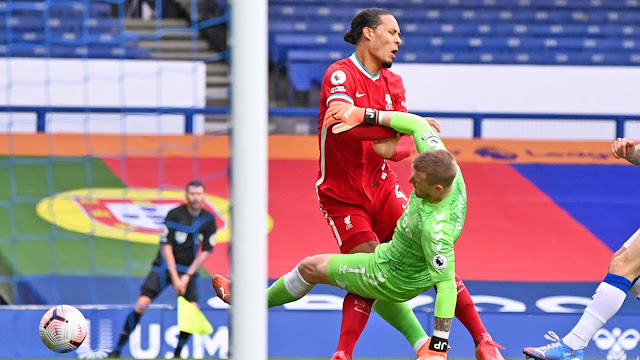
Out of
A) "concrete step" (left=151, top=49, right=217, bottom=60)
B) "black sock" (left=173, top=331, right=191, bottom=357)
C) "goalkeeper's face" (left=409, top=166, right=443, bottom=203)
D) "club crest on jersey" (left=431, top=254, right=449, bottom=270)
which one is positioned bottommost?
"black sock" (left=173, top=331, right=191, bottom=357)

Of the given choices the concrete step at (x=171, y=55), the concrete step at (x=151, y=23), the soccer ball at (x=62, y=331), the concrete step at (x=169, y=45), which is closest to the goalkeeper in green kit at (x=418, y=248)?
the soccer ball at (x=62, y=331)

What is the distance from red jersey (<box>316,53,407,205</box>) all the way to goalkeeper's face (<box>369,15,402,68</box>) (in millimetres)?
118

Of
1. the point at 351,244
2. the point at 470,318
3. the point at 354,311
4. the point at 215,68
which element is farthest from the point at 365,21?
the point at 215,68

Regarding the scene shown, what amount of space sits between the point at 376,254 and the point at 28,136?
5.63m

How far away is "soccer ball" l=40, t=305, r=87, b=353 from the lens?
15.0 ft

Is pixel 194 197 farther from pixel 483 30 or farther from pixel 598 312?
pixel 483 30

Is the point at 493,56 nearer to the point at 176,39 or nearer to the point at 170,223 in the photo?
the point at 176,39

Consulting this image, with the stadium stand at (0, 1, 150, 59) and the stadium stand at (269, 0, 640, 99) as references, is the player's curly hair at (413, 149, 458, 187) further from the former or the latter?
the stadium stand at (269, 0, 640, 99)

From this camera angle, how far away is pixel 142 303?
6246mm

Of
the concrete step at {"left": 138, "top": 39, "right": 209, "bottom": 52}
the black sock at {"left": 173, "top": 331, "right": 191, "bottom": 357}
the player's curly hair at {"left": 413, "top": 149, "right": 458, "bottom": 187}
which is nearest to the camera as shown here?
the player's curly hair at {"left": 413, "top": 149, "right": 458, "bottom": 187}

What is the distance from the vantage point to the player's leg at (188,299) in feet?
18.2

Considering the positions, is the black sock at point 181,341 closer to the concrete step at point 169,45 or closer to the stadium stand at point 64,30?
the stadium stand at point 64,30

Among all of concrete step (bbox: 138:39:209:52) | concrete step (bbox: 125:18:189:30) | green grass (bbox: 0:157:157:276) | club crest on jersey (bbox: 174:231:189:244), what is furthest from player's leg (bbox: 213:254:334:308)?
concrete step (bbox: 125:18:189:30)

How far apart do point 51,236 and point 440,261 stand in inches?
179
